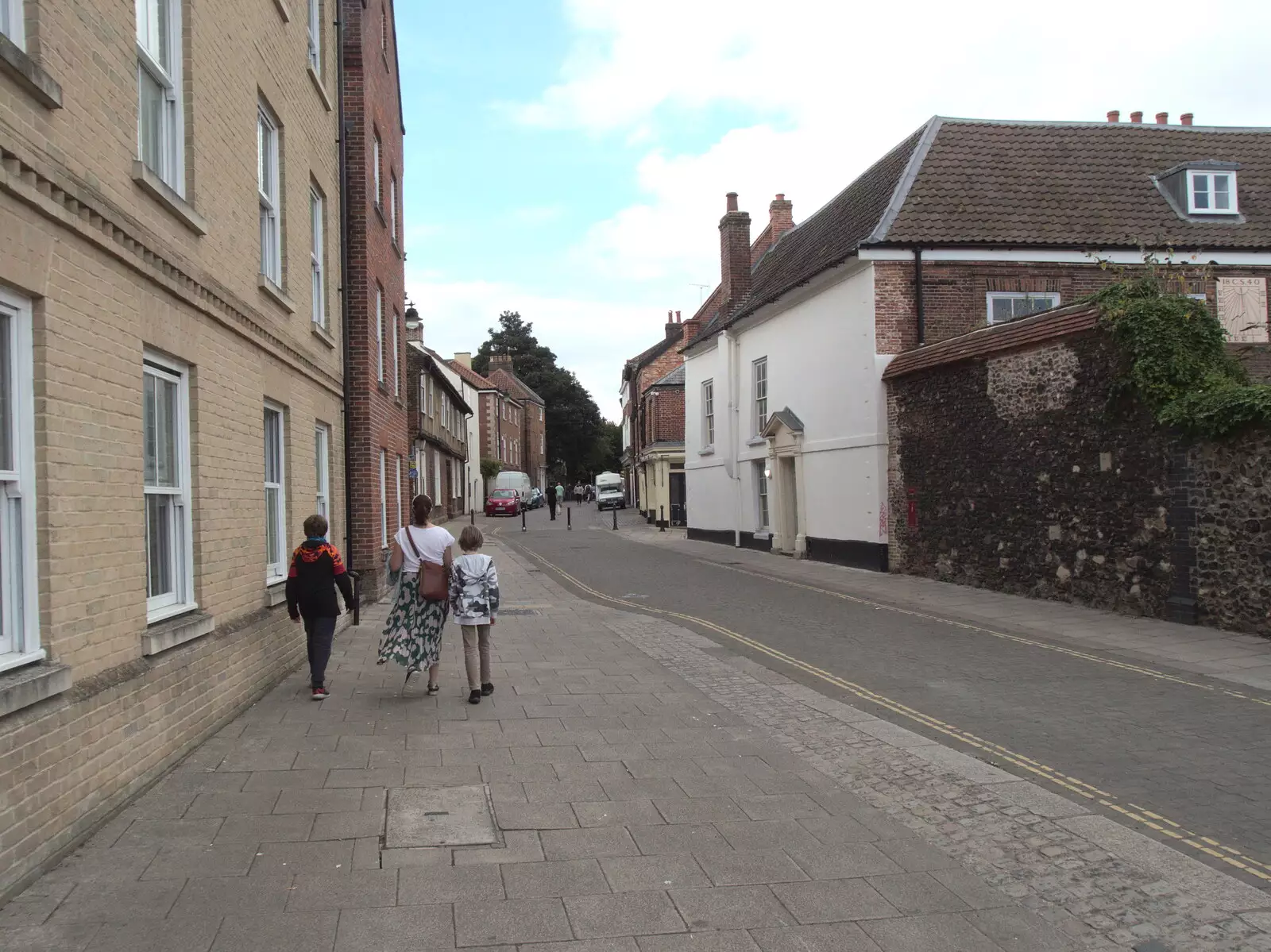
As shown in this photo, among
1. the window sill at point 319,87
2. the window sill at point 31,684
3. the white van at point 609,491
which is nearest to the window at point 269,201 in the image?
the window sill at point 319,87

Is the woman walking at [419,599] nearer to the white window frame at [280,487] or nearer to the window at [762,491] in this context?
the white window frame at [280,487]

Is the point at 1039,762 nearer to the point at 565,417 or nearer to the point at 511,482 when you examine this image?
the point at 511,482

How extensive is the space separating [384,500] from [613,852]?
40.0ft

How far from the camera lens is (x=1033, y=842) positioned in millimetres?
4789

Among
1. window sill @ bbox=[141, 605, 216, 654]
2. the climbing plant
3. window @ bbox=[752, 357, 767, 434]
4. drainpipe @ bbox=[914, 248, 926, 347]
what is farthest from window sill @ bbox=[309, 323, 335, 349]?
window @ bbox=[752, 357, 767, 434]

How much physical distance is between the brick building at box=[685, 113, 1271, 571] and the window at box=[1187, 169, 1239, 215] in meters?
0.03

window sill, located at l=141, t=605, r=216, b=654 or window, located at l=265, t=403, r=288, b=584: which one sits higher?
window, located at l=265, t=403, r=288, b=584

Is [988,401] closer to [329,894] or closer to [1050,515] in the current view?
[1050,515]

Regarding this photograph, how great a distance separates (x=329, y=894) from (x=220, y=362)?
455cm

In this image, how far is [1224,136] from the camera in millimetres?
22516

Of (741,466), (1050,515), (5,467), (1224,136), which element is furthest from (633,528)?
(5,467)

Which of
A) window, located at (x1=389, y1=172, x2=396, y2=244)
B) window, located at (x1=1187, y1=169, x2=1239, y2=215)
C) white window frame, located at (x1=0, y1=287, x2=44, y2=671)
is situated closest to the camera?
white window frame, located at (x1=0, y1=287, x2=44, y2=671)

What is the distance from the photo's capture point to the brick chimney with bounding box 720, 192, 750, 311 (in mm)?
30938

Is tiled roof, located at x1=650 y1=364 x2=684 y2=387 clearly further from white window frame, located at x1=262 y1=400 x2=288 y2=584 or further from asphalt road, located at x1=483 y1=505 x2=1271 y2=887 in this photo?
white window frame, located at x1=262 y1=400 x2=288 y2=584
